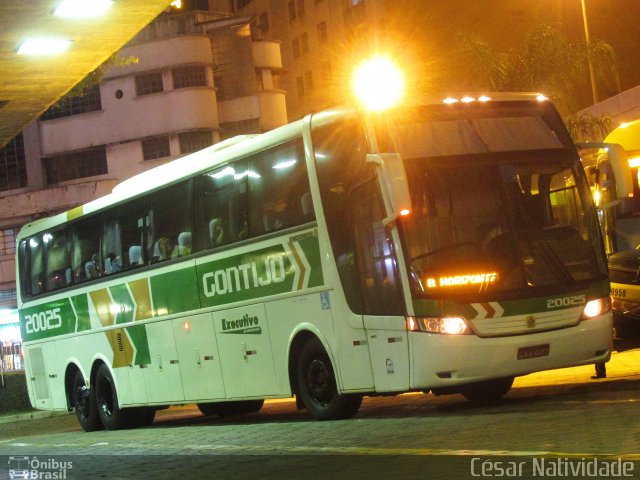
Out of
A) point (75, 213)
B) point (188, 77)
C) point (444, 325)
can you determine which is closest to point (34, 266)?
point (75, 213)

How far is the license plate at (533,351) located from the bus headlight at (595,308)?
0.62m

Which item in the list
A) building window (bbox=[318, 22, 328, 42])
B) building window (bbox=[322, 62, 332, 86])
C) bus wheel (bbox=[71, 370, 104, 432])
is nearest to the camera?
bus wheel (bbox=[71, 370, 104, 432])

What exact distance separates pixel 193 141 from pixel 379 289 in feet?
148

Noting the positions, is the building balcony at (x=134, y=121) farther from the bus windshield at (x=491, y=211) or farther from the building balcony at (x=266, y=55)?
the bus windshield at (x=491, y=211)

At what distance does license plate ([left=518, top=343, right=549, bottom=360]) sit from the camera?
530 inches

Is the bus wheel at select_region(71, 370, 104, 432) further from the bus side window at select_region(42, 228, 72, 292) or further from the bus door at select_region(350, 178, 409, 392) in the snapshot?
the bus door at select_region(350, 178, 409, 392)

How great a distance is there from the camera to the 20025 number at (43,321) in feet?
73.6

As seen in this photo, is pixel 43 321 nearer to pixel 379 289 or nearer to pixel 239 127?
pixel 379 289

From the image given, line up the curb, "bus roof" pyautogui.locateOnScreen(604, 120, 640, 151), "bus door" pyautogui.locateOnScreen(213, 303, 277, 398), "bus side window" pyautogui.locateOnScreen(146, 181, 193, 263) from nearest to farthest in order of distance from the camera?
1. "bus door" pyautogui.locateOnScreen(213, 303, 277, 398)
2. "bus side window" pyautogui.locateOnScreen(146, 181, 193, 263)
3. "bus roof" pyautogui.locateOnScreen(604, 120, 640, 151)
4. the curb

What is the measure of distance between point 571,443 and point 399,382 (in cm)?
402

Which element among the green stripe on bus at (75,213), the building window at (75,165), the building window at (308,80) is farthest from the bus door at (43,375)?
the building window at (308,80)

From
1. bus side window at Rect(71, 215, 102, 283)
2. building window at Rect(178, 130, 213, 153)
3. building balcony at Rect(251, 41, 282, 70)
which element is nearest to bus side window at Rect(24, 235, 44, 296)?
bus side window at Rect(71, 215, 102, 283)

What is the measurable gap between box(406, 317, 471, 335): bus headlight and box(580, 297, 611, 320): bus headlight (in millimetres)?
1484

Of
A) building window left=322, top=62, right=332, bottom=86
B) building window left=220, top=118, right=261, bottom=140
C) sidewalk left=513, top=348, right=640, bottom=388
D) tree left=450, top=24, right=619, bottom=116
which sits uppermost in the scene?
building window left=322, top=62, right=332, bottom=86
